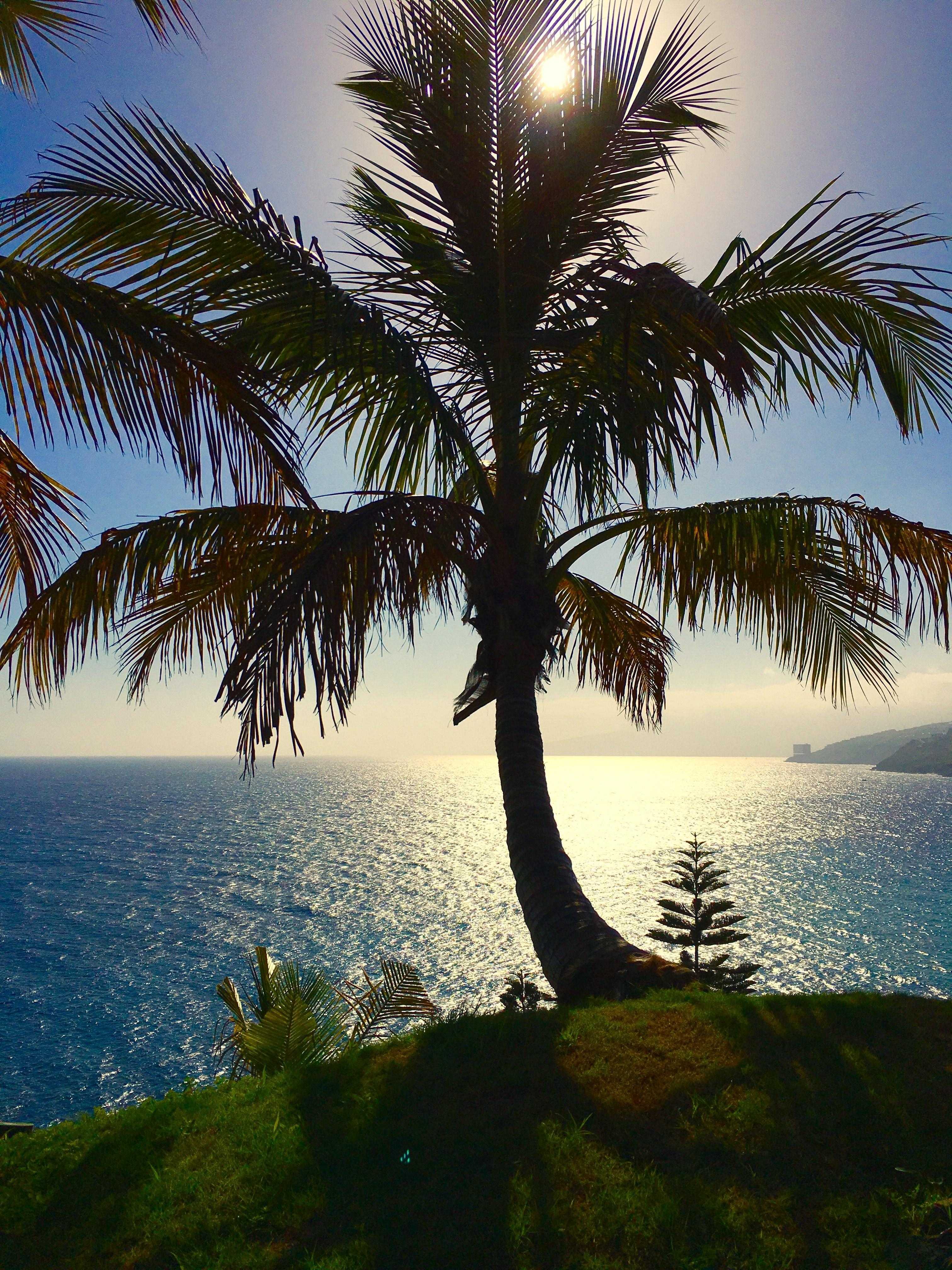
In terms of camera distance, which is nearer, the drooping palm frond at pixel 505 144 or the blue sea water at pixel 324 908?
the drooping palm frond at pixel 505 144

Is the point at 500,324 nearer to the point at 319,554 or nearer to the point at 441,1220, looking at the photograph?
the point at 319,554

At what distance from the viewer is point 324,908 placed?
192 feet

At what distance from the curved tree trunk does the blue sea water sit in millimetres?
3619

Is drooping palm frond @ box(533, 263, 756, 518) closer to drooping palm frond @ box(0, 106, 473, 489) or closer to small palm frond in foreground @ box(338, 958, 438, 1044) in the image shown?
drooping palm frond @ box(0, 106, 473, 489)

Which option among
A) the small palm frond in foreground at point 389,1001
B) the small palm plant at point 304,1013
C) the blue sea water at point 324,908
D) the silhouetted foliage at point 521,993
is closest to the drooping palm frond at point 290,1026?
the small palm plant at point 304,1013

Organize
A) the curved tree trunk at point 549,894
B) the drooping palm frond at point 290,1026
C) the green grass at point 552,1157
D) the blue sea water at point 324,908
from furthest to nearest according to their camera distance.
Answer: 1. the blue sea water at point 324,908
2. the drooping palm frond at point 290,1026
3. the curved tree trunk at point 549,894
4. the green grass at point 552,1157

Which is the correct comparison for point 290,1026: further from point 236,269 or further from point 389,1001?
point 236,269

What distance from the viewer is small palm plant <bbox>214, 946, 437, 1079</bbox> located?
6910 mm

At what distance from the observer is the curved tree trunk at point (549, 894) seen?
5.66 metres

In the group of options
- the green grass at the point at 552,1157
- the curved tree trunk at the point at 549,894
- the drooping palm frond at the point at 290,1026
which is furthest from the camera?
the drooping palm frond at the point at 290,1026

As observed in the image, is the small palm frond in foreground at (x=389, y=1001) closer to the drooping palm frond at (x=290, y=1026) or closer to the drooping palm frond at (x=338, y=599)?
the drooping palm frond at (x=290, y=1026)

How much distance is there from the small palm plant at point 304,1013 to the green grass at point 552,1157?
139 cm

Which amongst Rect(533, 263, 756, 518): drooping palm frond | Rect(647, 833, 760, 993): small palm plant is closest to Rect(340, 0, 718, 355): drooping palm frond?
Rect(533, 263, 756, 518): drooping palm frond

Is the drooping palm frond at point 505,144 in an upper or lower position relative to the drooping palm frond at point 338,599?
upper
